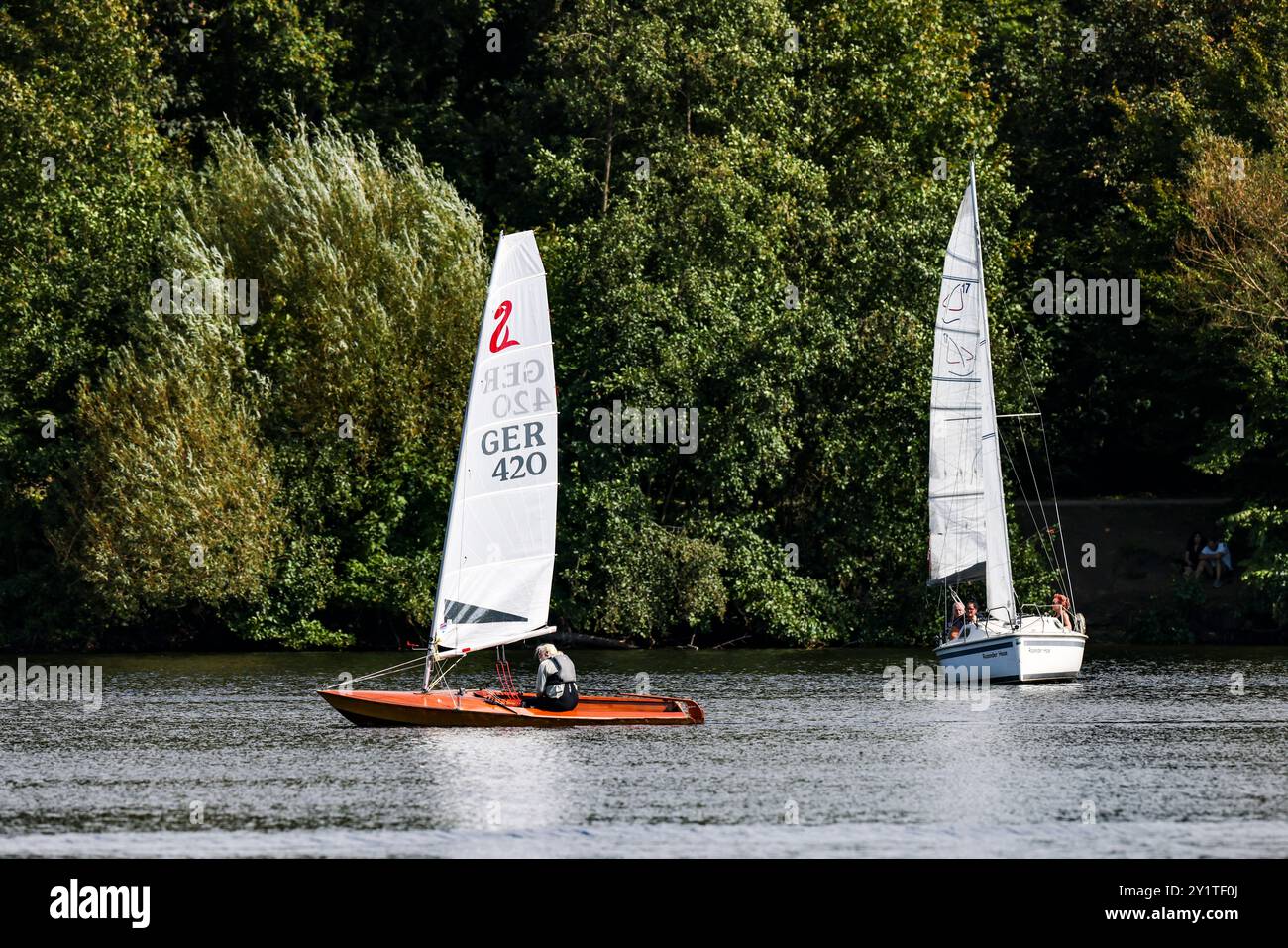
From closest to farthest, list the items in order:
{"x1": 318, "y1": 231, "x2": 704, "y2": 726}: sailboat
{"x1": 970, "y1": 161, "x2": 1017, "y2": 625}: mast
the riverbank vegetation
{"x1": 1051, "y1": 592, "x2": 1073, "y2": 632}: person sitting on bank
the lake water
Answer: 1. the lake water
2. {"x1": 318, "y1": 231, "x2": 704, "y2": 726}: sailboat
3. {"x1": 1051, "y1": 592, "x2": 1073, "y2": 632}: person sitting on bank
4. {"x1": 970, "y1": 161, "x2": 1017, "y2": 625}: mast
5. the riverbank vegetation

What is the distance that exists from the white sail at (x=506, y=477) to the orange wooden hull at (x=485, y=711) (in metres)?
1.69

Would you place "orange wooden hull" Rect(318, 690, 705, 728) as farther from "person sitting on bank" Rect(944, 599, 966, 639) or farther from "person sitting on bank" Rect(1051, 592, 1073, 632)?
"person sitting on bank" Rect(1051, 592, 1073, 632)

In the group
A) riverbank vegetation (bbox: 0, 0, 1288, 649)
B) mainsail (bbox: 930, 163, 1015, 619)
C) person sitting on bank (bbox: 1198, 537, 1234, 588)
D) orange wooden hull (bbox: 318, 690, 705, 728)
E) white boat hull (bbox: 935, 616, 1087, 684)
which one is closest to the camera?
orange wooden hull (bbox: 318, 690, 705, 728)

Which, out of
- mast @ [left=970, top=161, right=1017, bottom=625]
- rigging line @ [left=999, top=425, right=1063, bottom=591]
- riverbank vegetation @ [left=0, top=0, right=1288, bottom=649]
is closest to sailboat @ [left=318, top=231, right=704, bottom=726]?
mast @ [left=970, top=161, right=1017, bottom=625]

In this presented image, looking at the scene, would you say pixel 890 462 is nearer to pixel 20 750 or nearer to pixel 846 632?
pixel 846 632

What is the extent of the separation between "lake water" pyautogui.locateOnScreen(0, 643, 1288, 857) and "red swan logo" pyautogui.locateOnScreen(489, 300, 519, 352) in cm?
701

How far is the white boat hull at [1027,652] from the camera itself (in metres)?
44.1

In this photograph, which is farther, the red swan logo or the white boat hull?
the white boat hull

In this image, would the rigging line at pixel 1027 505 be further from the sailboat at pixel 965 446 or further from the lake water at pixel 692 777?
the lake water at pixel 692 777

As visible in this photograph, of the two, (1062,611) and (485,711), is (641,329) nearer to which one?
(1062,611)

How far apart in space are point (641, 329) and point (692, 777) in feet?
92.4

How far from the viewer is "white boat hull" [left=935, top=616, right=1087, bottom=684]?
44.1m
